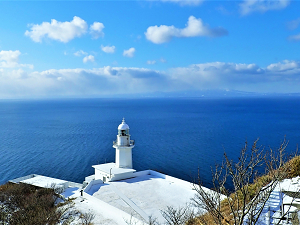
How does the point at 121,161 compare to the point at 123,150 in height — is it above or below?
below

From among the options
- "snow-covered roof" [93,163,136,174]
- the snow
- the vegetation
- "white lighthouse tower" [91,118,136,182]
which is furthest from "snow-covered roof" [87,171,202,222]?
the vegetation

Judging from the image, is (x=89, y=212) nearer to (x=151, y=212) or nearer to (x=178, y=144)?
(x=151, y=212)

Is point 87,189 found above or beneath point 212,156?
above

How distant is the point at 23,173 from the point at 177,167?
23090mm

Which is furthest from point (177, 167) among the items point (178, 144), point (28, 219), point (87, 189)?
point (28, 219)

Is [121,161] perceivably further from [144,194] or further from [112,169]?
[144,194]

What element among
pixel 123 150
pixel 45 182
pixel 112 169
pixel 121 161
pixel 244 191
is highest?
pixel 244 191

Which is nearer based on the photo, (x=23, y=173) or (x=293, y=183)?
(x=293, y=183)

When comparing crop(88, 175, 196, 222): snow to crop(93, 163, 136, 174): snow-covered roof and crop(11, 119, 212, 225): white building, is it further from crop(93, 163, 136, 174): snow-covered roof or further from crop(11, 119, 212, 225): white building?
crop(93, 163, 136, 174): snow-covered roof

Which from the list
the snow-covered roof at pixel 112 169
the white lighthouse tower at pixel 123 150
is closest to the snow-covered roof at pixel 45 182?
the snow-covered roof at pixel 112 169

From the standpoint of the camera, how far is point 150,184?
63.8ft

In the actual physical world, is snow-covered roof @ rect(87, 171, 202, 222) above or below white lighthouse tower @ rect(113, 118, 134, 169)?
below

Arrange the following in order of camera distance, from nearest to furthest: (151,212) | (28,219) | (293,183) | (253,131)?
(28,219)
(293,183)
(151,212)
(253,131)

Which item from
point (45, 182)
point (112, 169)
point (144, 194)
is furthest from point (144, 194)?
point (45, 182)
